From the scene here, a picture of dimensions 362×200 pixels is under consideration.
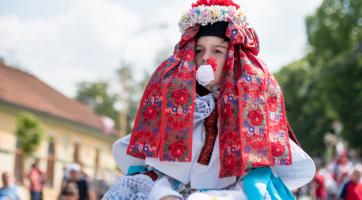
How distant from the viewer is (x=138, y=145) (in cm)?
403

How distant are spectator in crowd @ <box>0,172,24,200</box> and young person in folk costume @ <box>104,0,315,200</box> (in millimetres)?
8376

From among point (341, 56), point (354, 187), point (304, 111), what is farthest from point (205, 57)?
point (304, 111)

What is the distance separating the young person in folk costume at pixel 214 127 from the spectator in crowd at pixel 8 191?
27.5 feet

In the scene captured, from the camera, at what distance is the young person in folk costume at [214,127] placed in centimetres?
383

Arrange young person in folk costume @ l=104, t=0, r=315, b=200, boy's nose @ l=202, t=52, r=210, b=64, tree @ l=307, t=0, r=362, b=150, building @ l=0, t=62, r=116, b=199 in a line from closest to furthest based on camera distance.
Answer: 1. young person in folk costume @ l=104, t=0, r=315, b=200
2. boy's nose @ l=202, t=52, r=210, b=64
3. building @ l=0, t=62, r=116, b=199
4. tree @ l=307, t=0, r=362, b=150

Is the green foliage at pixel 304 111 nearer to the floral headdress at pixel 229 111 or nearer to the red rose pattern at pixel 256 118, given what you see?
the floral headdress at pixel 229 111

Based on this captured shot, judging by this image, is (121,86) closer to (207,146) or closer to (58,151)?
(58,151)

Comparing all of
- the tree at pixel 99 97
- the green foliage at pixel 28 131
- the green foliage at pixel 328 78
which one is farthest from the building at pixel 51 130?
the tree at pixel 99 97

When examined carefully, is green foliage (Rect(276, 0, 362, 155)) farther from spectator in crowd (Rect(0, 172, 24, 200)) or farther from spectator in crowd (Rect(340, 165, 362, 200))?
spectator in crowd (Rect(0, 172, 24, 200))

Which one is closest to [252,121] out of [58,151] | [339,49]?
[58,151]

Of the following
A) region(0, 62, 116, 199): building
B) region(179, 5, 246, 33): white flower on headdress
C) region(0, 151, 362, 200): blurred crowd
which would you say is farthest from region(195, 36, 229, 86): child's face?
region(0, 62, 116, 199): building

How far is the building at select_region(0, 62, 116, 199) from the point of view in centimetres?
2870

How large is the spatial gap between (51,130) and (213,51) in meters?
29.7

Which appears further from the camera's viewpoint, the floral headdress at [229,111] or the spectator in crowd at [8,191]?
the spectator in crowd at [8,191]
